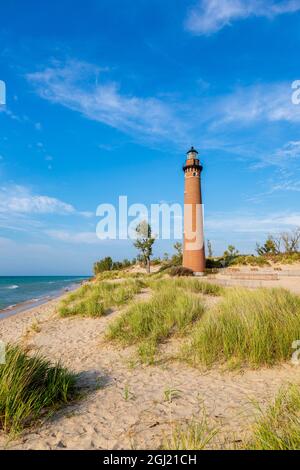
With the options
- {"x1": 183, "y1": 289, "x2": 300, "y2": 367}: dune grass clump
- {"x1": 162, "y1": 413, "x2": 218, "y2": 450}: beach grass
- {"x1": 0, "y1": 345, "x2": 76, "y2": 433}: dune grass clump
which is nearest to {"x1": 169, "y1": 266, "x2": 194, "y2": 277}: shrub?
{"x1": 183, "y1": 289, "x2": 300, "y2": 367}: dune grass clump

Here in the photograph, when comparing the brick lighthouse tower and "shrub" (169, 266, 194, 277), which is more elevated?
the brick lighthouse tower

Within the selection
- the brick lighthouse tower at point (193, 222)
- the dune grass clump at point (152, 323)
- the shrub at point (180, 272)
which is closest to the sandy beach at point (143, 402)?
the dune grass clump at point (152, 323)

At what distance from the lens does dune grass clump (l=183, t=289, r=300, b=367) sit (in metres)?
5.38

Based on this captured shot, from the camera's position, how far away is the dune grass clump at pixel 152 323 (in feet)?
22.4

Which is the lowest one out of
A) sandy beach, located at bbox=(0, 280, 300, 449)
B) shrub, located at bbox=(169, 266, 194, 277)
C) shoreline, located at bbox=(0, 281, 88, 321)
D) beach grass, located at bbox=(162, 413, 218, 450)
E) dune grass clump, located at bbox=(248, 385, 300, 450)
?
shoreline, located at bbox=(0, 281, 88, 321)

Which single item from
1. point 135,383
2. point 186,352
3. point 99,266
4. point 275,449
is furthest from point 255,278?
point 99,266

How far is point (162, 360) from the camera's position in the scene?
5797 millimetres

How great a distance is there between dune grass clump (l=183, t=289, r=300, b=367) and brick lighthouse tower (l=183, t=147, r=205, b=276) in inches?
879

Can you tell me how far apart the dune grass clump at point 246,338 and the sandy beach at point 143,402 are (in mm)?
268

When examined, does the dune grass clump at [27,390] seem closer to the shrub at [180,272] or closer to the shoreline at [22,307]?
the shoreline at [22,307]

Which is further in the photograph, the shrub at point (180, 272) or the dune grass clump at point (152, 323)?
the shrub at point (180, 272)

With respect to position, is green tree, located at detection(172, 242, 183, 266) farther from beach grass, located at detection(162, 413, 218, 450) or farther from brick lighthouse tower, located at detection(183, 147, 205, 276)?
beach grass, located at detection(162, 413, 218, 450)

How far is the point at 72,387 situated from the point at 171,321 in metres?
3.65

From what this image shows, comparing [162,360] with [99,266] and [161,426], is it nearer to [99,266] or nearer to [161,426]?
[161,426]
